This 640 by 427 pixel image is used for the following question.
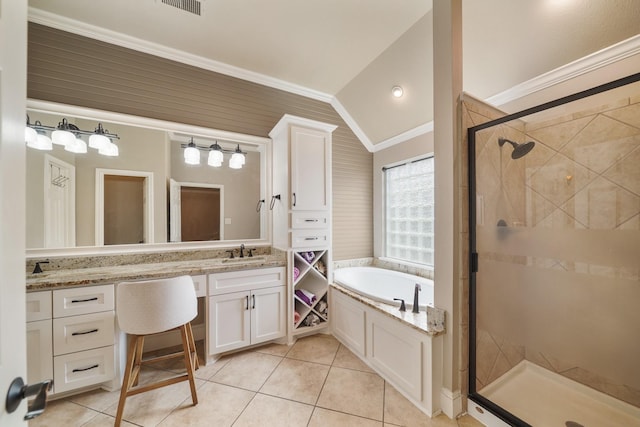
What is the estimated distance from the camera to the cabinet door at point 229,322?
210 centimetres

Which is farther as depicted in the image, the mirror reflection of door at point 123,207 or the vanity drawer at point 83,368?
the mirror reflection of door at point 123,207

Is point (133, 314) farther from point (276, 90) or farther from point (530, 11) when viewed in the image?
point (530, 11)

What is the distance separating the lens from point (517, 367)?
5.75 feet

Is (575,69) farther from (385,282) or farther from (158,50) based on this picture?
(158,50)

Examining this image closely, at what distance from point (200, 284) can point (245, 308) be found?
0.46m

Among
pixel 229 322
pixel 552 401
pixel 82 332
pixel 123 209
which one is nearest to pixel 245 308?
pixel 229 322

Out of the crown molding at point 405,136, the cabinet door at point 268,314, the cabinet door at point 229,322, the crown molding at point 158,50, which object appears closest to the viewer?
the crown molding at point 158,50

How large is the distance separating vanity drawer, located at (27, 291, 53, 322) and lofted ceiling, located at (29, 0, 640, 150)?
216cm

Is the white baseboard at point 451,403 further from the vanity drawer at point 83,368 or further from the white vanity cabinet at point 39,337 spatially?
the white vanity cabinet at point 39,337

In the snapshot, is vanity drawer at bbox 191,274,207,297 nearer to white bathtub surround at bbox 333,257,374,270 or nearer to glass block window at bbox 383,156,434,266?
white bathtub surround at bbox 333,257,374,270

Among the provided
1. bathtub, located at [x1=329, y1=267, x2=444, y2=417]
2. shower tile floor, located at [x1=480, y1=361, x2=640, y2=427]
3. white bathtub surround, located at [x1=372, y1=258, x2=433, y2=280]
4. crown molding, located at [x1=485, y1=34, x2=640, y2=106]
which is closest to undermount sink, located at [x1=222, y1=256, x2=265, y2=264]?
bathtub, located at [x1=329, y1=267, x2=444, y2=417]

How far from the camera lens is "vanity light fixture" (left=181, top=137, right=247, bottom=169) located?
2.48 meters

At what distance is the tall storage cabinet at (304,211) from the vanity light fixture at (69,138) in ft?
4.98

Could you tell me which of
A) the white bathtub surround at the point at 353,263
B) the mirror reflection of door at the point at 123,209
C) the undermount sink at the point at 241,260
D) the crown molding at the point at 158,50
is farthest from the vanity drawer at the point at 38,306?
the white bathtub surround at the point at 353,263
